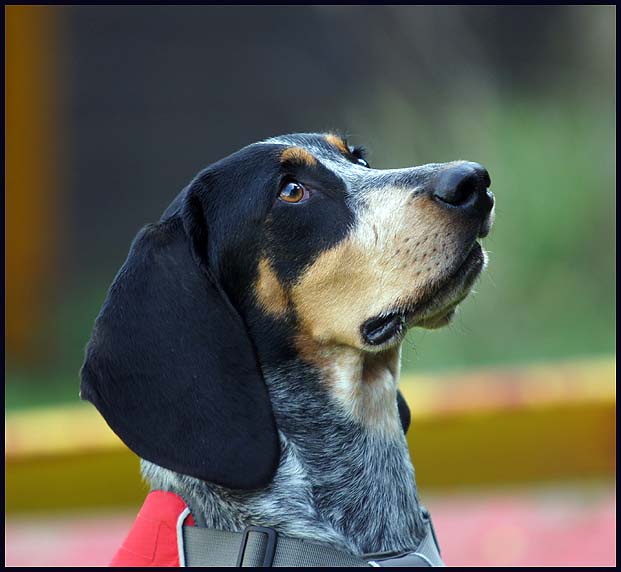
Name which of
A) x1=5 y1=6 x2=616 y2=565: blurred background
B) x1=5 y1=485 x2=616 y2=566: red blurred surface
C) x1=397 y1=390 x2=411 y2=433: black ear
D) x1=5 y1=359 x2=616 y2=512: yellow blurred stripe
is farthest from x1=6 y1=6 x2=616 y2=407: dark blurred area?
x1=397 y1=390 x2=411 y2=433: black ear

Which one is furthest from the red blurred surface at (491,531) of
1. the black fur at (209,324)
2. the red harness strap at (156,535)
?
the black fur at (209,324)

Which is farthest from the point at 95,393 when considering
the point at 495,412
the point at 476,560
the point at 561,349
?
the point at 561,349

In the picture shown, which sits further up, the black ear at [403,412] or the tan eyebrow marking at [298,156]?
the tan eyebrow marking at [298,156]

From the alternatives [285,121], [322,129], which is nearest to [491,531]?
[322,129]

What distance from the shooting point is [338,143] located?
391 centimetres

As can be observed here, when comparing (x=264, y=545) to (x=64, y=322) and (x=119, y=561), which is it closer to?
(x=119, y=561)

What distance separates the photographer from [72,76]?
952cm

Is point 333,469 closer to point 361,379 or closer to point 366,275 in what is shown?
point 361,379

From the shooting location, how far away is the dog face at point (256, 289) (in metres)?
3.13

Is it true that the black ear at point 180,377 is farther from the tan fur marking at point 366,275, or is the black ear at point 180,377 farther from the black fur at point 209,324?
the tan fur marking at point 366,275

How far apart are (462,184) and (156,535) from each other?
1323 mm

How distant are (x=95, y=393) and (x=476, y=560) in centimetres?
374

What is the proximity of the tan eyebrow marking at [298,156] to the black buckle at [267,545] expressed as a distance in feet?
3.68

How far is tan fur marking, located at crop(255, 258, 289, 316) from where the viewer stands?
3334 mm
